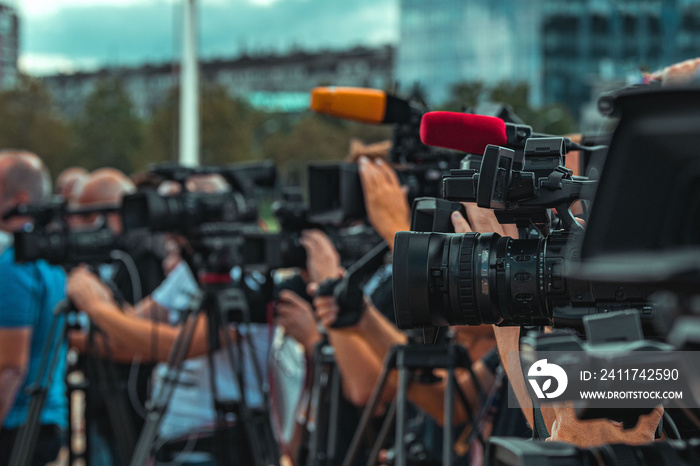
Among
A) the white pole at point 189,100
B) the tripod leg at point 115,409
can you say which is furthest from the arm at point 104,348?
the white pole at point 189,100

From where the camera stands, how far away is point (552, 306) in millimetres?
1104

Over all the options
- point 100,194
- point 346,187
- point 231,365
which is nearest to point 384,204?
point 346,187

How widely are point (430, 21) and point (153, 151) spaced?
17970mm

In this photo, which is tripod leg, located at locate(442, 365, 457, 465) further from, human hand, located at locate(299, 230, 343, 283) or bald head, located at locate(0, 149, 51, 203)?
bald head, located at locate(0, 149, 51, 203)

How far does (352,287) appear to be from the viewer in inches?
83.5

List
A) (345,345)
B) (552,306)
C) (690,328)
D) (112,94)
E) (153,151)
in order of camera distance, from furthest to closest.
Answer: (112,94) → (153,151) → (345,345) → (552,306) → (690,328)

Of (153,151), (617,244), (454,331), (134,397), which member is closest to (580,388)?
(617,244)

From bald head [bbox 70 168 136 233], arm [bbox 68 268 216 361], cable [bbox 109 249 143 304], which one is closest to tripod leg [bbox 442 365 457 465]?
arm [bbox 68 268 216 361]

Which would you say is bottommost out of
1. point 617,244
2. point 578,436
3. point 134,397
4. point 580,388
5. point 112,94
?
point 134,397

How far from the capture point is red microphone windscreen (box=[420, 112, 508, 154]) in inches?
43.5

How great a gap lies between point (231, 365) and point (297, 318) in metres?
0.26

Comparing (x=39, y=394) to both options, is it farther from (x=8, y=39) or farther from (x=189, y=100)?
(x=189, y=100)

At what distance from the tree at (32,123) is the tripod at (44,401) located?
14.1 m

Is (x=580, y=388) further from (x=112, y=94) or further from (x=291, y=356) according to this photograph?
(x=112, y=94)
